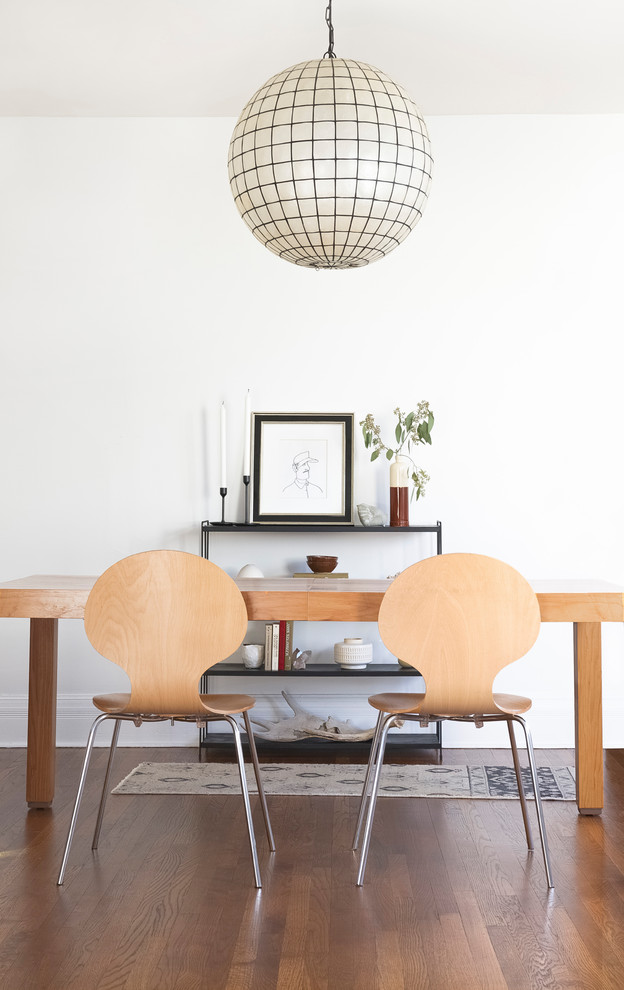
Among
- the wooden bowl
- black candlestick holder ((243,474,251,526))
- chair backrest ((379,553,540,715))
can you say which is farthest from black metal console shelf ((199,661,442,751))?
chair backrest ((379,553,540,715))

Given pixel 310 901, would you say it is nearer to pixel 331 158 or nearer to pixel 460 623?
pixel 460 623

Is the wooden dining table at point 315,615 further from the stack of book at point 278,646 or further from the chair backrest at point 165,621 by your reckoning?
the stack of book at point 278,646

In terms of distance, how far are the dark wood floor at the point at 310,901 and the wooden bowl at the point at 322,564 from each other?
3.28ft

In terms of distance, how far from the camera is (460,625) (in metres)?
2.22

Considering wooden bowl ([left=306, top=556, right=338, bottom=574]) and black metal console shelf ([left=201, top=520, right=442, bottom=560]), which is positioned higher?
black metal console shelf ([left=201, top=520, right=442, bottom=560])

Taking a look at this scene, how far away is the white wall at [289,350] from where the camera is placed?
382 cm

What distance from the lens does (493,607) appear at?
7.30 feet

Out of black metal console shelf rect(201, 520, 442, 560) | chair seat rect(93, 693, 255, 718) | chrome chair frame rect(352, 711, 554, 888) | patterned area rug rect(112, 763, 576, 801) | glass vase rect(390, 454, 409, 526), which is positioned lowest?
patterned area rug rect(112, 763, 576, 801)

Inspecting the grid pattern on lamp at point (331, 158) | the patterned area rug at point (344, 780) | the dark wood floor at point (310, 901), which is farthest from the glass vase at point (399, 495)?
the grid pattern on lamp at point (331, 158)

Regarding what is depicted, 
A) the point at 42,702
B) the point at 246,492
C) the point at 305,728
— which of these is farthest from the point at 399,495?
the point at 42,702

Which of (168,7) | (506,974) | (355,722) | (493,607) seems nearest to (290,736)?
(355,722)

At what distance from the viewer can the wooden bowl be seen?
3.64m

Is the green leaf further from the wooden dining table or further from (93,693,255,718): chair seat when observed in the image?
(93,693,255,718): chair seat

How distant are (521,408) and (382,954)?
251 centimetres
